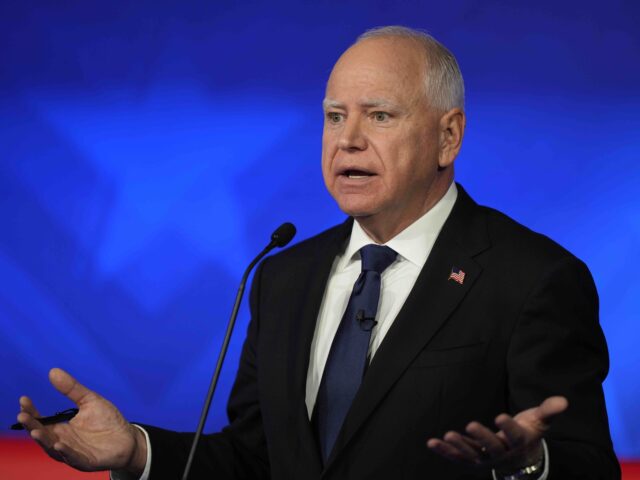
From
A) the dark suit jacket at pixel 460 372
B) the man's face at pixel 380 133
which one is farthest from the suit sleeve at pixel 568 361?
the man's face at pixel 380 133

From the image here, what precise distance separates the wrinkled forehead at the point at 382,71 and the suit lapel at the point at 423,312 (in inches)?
12.4

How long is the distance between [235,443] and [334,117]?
76 cm

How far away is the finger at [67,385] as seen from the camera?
1.87 m

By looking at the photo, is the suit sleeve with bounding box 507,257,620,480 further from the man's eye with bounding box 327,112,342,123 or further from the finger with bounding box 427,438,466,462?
the man's eye with bounding box 327,112,342,123

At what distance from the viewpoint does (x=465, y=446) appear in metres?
1.54

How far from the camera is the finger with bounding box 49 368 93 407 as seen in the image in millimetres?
1873

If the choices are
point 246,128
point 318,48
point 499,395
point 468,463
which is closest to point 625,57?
point 318,48

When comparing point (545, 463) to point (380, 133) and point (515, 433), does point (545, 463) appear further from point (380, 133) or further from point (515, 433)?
point (380, 133)

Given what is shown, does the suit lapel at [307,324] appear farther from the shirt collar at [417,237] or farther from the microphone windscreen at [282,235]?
the microphone windscreen at [282,235]

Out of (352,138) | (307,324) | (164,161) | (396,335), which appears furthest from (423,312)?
(164,161)

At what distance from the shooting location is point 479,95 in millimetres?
3416

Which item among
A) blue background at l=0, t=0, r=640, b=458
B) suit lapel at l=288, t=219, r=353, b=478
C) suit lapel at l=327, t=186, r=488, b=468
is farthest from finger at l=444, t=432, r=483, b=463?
blue background at l=0, t=0, r=640, b=458

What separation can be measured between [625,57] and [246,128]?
51.2 inches

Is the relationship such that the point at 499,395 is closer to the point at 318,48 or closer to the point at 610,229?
the point at 610,229
